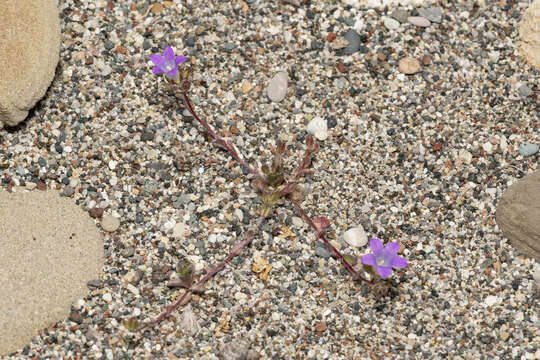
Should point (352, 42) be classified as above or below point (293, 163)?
above

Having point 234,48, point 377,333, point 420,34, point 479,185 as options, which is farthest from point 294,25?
point 377,333

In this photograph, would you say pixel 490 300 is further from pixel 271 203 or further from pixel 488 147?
pixel 271 203

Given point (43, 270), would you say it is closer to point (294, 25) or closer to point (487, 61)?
point (294, 25)

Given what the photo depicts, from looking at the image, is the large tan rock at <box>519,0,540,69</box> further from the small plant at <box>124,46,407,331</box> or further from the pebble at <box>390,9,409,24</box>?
the small plant at <box>124,46,407,331</box>

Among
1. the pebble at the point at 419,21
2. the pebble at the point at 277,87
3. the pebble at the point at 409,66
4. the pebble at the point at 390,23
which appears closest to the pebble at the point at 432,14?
the pebble at the point at 419,21

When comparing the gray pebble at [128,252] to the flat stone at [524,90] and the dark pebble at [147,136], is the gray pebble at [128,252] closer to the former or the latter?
the dark pebble at [147,136]

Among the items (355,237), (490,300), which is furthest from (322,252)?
(490,300)
